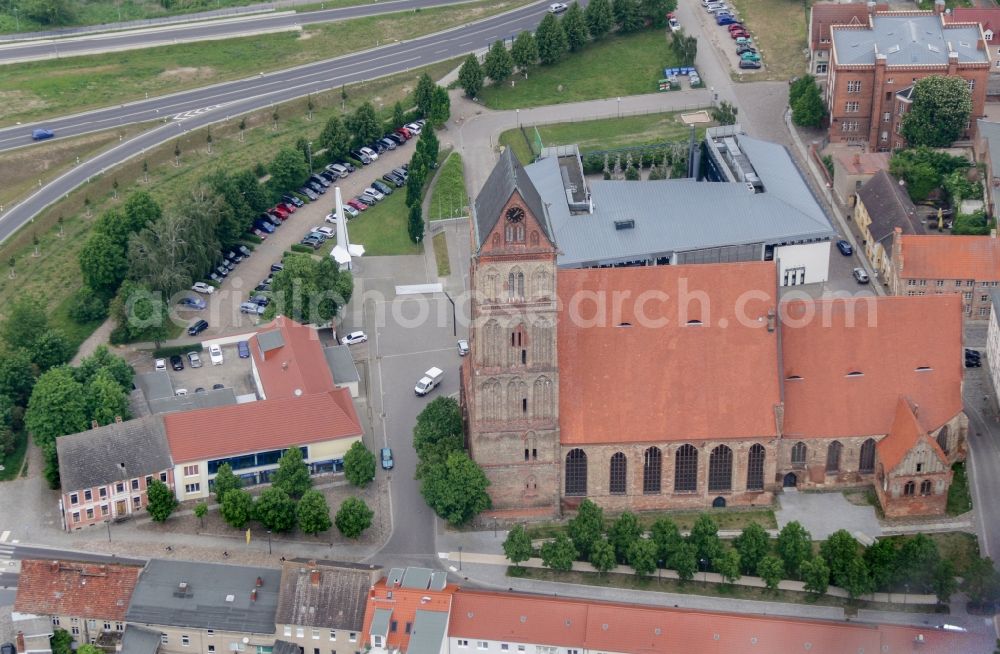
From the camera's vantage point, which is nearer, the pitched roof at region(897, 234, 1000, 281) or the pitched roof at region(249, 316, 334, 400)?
the pitched roof at region(249, 316, 334, 400)

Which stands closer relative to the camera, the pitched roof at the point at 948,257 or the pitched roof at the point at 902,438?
the pitched roof at the point at 902,438

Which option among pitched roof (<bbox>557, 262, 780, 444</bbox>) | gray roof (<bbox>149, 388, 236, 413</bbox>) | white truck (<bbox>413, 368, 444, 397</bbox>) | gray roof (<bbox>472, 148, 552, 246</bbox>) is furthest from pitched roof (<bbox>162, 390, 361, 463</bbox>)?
gray roof (<bbox>472, 148, 552, 246</bbox>)

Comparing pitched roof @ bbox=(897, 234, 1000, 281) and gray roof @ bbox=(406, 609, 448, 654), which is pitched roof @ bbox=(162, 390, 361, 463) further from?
pitched roof @ bbox=(897, 234, 1000, 281)

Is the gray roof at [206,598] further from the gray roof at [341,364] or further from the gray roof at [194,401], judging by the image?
the gray roof at [341,364]

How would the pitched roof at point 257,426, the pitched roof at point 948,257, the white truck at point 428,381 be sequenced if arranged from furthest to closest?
1. the pitched roof at point 948,257
2. the white truck at point 428,381
3. the pitched roof at point 257,426

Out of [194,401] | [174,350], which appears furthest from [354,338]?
[194,401]

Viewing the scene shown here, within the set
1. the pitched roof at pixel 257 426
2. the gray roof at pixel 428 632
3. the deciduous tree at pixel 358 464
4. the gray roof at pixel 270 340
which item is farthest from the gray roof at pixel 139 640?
the gray roof at pixel 270 340
